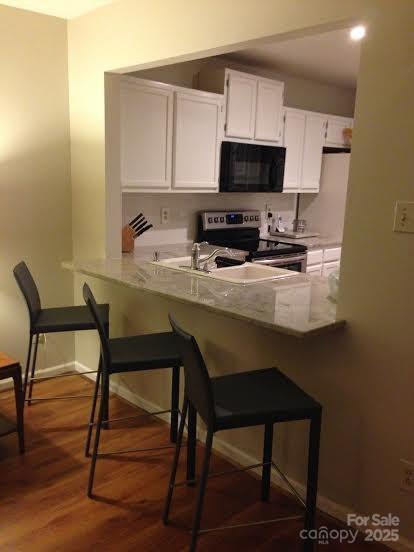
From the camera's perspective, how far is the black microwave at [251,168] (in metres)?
3.90

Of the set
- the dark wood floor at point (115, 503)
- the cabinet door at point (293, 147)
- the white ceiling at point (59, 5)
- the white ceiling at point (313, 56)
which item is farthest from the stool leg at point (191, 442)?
the cabinet door at point (293, 147)

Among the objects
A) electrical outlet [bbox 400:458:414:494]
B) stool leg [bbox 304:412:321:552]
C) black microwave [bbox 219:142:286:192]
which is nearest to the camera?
stool leg [bbox 304:412:321:552]

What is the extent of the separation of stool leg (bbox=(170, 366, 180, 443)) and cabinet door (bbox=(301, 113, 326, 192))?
2.75 metres

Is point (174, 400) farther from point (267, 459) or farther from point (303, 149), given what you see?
point (303, 149)

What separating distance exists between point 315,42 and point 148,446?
2863mm

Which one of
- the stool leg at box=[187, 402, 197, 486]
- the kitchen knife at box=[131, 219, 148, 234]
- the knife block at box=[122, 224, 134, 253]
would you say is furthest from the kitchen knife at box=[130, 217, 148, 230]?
the stool leg at box=[187, 402, 197, 486]

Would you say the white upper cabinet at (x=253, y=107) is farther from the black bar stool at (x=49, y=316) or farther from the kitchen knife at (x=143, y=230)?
the black bar stool at (x=49, y=316)

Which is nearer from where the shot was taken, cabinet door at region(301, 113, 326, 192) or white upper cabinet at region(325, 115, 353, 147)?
cabinet door at region(301, 113, 326, 192)

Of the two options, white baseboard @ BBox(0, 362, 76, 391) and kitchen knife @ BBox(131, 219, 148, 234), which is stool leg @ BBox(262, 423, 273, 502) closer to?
white baseboard @ BBox(0, 362, 76, 391)

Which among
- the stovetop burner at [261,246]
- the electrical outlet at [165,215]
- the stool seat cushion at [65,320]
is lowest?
the stool seat cushion at [65,320]

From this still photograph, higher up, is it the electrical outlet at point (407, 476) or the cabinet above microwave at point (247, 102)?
the cabinet above microwave at point (247, 102)

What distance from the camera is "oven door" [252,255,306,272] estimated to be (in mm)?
4021

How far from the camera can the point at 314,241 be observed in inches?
184

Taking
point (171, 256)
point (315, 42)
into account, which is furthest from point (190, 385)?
point (315, 42)
